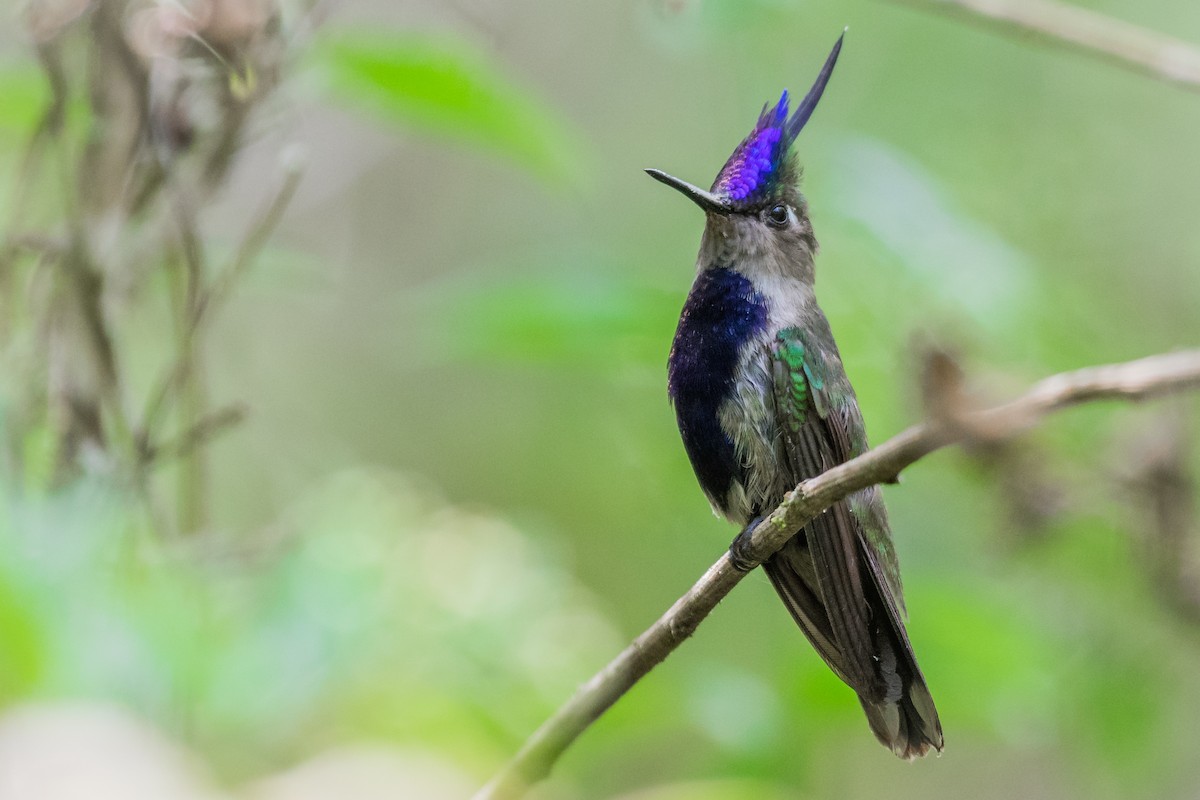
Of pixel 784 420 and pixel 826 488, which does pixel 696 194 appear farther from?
pixel 826 488

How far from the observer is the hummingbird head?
2.84 meters

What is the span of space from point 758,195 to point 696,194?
40 centimetres

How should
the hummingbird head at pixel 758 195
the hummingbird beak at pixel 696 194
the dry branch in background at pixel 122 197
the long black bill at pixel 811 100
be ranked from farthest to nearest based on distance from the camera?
the dry branch in background at pixel 122 197 → the hummingbird head at pixel 758 195 → the hummingbird beak at pixel 696 194 → the long black bill at pixel 811 100

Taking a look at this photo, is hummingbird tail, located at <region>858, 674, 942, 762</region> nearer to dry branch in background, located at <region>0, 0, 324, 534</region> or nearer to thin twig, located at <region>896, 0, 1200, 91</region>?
thin twig, located at <region>896, 0, 1200, 91</region>

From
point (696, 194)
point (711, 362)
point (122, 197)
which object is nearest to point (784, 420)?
point (711, 362)

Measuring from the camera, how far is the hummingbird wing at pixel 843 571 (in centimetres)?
253

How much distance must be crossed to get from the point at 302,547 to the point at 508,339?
0.83m

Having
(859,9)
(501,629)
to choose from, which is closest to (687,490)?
(501,629)

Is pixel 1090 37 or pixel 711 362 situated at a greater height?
pixel 1090 37

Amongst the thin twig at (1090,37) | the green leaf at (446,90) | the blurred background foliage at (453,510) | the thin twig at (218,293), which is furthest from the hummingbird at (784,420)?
the thin twig at (218,293)

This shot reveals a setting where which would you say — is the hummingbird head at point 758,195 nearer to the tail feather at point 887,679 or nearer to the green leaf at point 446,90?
the green leaf at point 446,90

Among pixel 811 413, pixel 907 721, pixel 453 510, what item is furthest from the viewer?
pixel 453 510

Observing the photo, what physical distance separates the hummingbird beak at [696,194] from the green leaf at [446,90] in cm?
55

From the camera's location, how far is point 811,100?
2537 mm
